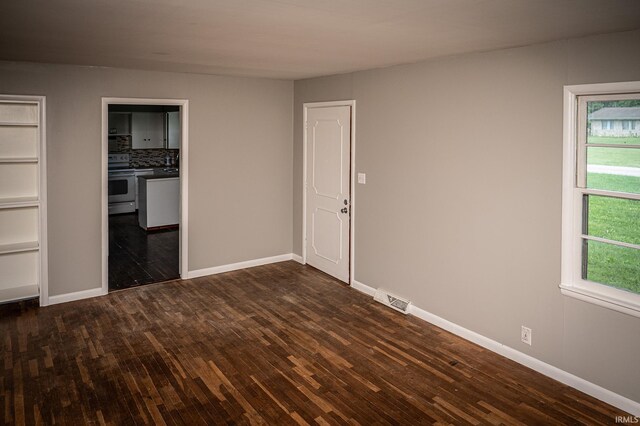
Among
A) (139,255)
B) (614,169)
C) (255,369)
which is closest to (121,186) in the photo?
(139,255)

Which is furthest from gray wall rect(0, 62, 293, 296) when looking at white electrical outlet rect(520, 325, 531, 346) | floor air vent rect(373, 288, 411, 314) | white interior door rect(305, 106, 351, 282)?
white electrical outlet rect(520, 325, 531, 346)

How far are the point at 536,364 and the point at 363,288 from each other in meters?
2.14

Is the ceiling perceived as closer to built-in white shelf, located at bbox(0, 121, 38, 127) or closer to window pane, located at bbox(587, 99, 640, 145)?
window pane, located at bbox(587, 99, 640, 145)

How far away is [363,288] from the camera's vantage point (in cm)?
553

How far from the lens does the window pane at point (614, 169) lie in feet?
10.4

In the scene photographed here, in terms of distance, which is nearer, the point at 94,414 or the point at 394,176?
the point at 94,414

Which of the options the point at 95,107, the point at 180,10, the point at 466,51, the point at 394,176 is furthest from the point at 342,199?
the point at 180,10

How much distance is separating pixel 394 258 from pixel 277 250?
2.11 metres

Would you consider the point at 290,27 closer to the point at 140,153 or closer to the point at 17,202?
the point at 17,202

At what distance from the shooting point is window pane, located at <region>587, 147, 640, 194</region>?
318cm

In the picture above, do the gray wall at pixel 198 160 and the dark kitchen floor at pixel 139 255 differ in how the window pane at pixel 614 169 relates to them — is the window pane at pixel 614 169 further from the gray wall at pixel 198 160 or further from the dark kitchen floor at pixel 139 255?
the dark kitchen floor at pixel 139 255

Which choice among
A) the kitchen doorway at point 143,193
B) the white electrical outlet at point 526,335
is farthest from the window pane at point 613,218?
the kitchen doorway at point 143,193

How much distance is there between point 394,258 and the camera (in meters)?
5.07

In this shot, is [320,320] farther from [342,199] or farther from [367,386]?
[342,199]
